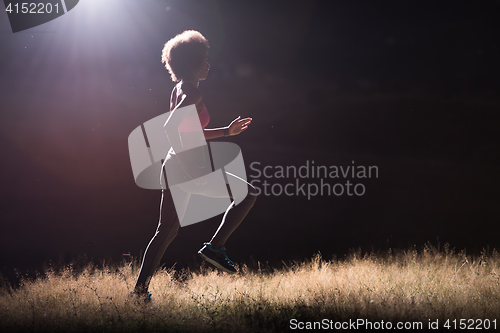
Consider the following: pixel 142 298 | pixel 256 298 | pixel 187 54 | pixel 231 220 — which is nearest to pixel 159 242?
pixel 142 298

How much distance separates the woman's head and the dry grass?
181 cm

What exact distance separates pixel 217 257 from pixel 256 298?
699mm

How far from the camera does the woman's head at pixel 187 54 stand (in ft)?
8.64

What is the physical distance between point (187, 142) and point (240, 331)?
1405 millimetres

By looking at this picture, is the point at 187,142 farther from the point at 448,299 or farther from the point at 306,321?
the point at 448,299

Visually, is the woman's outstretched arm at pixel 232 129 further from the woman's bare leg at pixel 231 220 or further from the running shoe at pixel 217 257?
the running shoe at pixel 217 257

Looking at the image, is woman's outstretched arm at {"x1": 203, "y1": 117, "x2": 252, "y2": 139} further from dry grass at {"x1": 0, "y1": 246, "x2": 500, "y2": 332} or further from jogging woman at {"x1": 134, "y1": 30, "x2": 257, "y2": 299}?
dry grass at {"x1": 0, "y1": 246, "x2": 500, "y2": 332}

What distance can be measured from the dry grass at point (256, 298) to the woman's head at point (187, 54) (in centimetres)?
181

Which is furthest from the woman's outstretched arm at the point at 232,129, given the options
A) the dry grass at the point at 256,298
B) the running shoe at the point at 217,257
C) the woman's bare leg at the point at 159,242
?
the dry grass at the point at 256,298

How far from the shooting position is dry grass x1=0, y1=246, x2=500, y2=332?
2.55 metres

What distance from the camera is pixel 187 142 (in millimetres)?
2514

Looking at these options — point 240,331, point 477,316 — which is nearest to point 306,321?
point 240,331

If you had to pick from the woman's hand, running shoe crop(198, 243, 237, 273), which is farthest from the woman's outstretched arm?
running shoe crop(198, 243, 237, 273)

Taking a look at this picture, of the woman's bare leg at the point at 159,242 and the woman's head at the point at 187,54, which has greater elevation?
the woman's head at the point at 187,54
